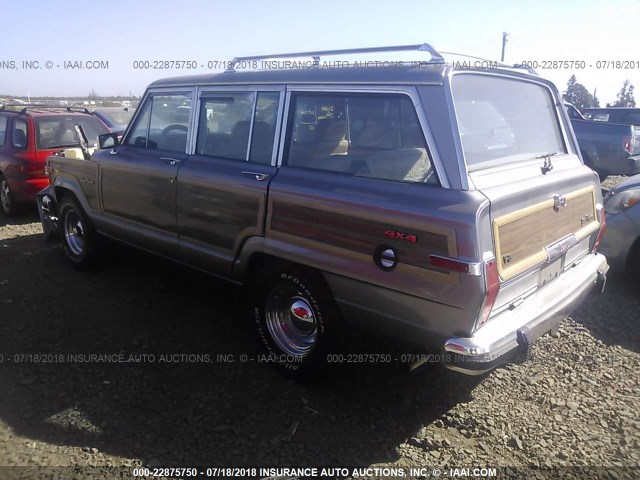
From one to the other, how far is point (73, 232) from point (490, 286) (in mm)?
4682

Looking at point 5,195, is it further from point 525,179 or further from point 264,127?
point 525,179

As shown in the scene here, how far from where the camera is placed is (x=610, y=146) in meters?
10.1

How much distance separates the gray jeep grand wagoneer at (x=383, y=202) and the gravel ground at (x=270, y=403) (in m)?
0.44

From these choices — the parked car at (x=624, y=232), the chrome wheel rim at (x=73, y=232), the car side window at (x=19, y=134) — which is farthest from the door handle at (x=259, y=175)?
the car side window at (x=19, y=134)

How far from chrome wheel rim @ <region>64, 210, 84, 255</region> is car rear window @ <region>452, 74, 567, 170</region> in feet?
13.9

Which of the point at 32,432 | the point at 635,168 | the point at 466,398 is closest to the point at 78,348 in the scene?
the point at 32,432

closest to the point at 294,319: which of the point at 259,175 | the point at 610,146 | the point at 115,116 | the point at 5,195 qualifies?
the point at 259,175

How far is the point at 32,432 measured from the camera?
288 centimetres

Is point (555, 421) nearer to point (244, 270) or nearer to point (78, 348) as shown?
point (244, 270)

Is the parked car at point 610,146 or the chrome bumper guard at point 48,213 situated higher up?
the parked car at point 610,146

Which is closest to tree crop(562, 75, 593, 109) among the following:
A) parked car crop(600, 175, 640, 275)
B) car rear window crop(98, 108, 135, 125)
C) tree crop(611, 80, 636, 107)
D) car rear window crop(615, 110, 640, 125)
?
tree crop(611, 80, 636, 107)

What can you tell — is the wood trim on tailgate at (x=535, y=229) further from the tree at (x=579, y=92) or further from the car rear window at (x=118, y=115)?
the tree at (x=579, y=92)

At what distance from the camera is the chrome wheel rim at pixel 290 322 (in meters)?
3.29

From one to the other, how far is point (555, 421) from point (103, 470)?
2547 millimetres
